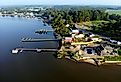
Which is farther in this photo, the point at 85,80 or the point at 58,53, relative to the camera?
the point at 58,53

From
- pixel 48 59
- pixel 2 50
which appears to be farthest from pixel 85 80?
pixel 2 50

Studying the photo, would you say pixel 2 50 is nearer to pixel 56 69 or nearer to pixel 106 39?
pixel 56 69

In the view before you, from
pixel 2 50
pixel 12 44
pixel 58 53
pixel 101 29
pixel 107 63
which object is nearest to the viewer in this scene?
pixel 107 63

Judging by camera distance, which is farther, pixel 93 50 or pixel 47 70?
pixel 93 50

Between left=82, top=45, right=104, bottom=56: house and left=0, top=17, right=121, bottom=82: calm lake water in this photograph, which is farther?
left=82, top=45, right=104, bottom=56: house

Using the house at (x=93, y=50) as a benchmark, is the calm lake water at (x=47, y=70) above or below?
below

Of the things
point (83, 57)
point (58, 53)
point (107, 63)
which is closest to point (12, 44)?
point (58, 53)

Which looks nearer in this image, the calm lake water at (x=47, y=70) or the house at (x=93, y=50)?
the calm lake water at (x=47, y=70)

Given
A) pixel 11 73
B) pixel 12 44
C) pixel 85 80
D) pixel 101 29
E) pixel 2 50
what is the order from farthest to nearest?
pixel 101 29, pixel 12 44, pixel 2 50, pixel 11 73, pixel 85 80

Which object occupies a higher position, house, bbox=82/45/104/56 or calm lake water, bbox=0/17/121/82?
house, bbox=82/45/104/56
